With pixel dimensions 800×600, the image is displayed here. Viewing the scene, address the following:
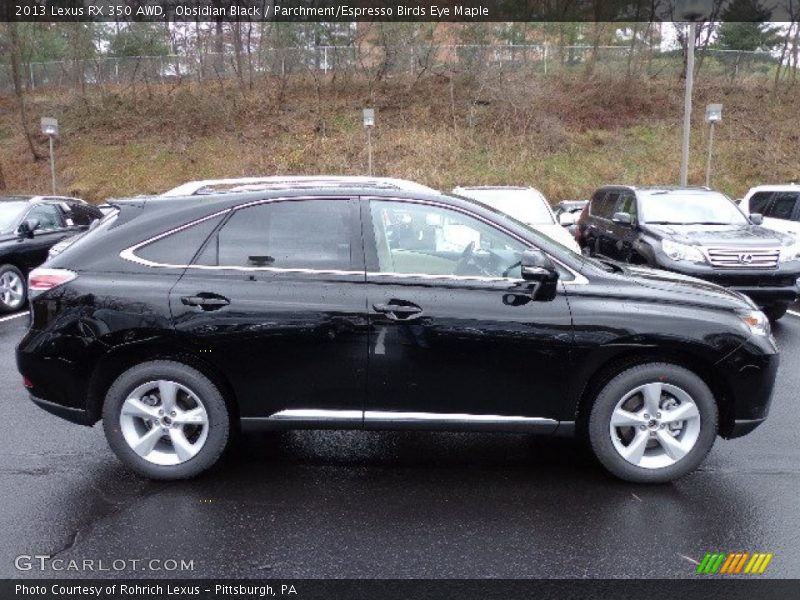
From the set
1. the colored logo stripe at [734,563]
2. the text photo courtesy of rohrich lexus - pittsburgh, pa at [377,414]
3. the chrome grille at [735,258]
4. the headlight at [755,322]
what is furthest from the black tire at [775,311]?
the colored logo stripe at [734,563]

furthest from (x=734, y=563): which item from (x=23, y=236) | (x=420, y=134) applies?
(x=420, y=134)

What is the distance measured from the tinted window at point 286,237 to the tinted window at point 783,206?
9.59 meters

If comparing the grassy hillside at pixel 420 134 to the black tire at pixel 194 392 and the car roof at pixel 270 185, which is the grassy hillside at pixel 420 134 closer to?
the car roof at pixel 270 185

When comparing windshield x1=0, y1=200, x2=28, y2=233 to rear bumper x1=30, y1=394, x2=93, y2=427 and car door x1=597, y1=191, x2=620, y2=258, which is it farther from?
car door x1=597, y1=191, x2=620, y2=258

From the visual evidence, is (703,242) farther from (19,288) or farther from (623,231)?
(19,288)

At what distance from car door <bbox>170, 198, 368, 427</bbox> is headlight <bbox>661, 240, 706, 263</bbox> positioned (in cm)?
583

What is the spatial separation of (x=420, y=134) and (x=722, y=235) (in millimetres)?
20937

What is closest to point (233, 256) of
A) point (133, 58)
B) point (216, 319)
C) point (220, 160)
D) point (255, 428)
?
point (216, 319)

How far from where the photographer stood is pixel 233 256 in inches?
169

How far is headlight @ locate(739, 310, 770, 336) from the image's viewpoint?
4.27m

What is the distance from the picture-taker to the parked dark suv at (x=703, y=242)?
8602mm

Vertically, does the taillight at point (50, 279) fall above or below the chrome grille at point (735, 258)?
above

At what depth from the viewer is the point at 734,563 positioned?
3463mm

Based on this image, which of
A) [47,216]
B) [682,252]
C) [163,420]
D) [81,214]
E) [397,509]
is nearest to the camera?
[397,509]
